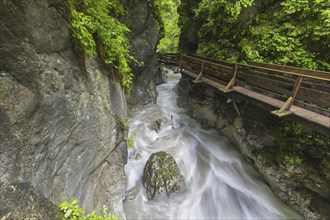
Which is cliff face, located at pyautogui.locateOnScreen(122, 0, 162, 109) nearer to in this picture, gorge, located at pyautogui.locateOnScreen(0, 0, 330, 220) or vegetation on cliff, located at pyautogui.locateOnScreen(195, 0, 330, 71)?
gorge, located at pyautogui.locateOnScreen(0, 0, 330, 220)

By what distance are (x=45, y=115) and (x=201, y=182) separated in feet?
20.6

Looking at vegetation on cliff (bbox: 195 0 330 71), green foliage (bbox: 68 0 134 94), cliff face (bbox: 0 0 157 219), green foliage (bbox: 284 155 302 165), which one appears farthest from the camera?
vegetation on cliff (bbox: 195 0 330 71)

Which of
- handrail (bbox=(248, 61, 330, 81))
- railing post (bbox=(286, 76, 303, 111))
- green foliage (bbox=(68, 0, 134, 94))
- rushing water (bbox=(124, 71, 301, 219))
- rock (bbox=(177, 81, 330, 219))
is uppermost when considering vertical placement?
green foliage (bbox=(68, 0, 134, 94))

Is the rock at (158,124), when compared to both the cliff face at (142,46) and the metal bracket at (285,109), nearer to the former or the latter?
the cliff face at (142,46)

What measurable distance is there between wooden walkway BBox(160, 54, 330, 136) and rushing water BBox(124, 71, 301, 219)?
2.89 m

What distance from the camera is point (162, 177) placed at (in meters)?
6.92

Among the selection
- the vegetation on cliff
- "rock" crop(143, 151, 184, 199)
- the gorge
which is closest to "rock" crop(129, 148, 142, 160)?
the gorge

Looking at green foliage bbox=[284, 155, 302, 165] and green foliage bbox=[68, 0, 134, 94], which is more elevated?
green foliage bbox=[68, 0, 134, 94]

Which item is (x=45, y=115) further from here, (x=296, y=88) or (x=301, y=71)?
(x=301, y=71)

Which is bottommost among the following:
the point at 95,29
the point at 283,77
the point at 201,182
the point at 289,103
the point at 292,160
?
the point at 201,182

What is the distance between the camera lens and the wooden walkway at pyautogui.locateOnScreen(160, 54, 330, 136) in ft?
15.7

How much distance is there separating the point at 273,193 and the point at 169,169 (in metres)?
3.82

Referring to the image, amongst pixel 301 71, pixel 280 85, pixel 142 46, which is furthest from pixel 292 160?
pixel 142 46

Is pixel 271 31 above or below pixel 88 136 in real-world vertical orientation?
above
